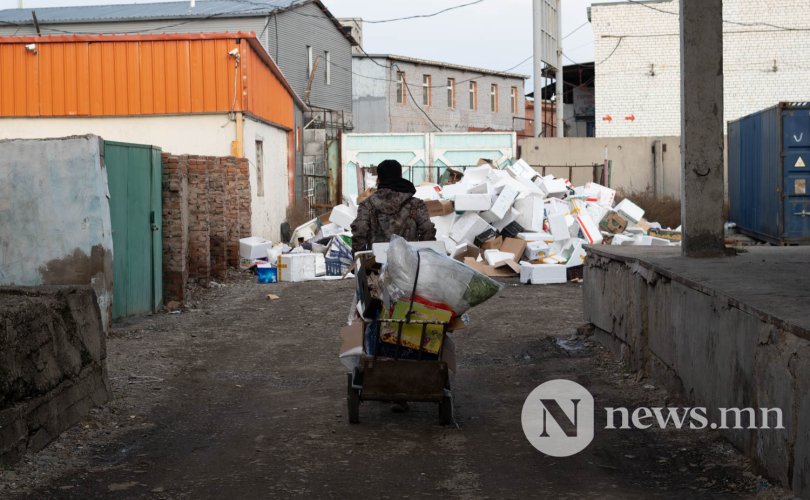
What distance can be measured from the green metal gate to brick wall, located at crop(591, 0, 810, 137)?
27467mm

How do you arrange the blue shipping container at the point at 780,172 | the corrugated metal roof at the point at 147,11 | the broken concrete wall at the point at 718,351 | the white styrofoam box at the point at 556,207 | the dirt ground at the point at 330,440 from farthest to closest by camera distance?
the corrugated metal roof at the point at 147,11 → the white styrofoam box at the point at 556,207 → the blue shipping container at the point at 780,172 → the dirt ground at the point at 330,440 → the broken concrete wall at the point at 718,351

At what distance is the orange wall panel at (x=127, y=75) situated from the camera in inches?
859

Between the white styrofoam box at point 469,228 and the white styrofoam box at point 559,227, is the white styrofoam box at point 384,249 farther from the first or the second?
the white styrofoam box at point 559,227

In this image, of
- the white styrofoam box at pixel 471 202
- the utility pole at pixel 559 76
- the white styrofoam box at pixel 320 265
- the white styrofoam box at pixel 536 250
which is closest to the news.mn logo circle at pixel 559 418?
the white styrofoam box at pixel 536 250

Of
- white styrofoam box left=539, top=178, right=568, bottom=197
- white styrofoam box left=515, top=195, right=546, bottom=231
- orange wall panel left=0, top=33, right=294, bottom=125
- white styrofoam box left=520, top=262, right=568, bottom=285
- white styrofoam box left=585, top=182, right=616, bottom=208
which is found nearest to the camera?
white styrofoam box left=520, top=262, right=568, bottom=285

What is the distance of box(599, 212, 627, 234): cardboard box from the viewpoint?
22.0 metres

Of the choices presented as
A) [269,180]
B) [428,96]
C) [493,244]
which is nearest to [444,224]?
[493,244]

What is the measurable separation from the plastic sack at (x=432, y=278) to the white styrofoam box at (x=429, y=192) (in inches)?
555

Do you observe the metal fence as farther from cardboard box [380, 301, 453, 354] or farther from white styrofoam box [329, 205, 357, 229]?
cardboard box [380, 301, 453, 354]

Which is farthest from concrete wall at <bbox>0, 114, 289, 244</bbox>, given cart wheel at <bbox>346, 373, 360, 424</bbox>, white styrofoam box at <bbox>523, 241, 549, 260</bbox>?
cart wheel at <bbox>346, 373, 360, 424</bbox>

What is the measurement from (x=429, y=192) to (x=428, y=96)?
3214 centimetres

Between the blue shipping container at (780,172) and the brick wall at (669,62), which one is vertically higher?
the brick wall at (669,62)

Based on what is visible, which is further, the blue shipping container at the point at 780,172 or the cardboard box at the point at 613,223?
the cardboard box at the point at 613,223

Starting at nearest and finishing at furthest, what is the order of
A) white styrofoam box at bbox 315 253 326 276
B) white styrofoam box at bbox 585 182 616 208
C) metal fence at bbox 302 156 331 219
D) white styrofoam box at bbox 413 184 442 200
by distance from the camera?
white styrofoam box at bbox 315 253 326 276 < white styrofoam box at bbox 413 184 442 200 < white styrofoam box at bbox 585 182 616 208 < metal fence at bbox 302 156 331 219
